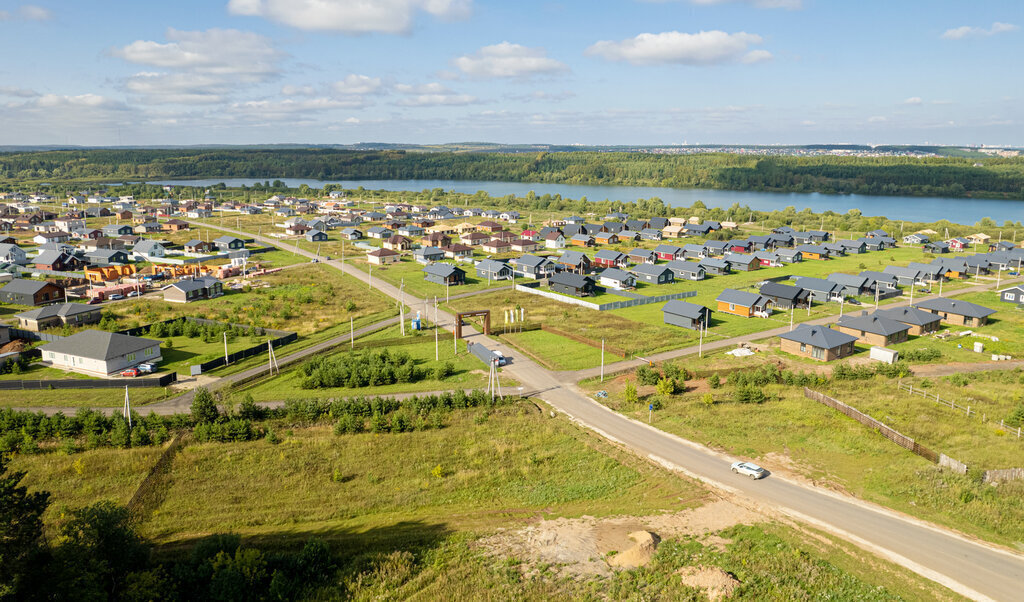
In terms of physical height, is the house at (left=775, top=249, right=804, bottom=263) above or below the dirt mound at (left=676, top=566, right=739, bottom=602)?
above

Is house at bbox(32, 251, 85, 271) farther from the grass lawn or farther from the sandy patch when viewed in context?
the sandy patch

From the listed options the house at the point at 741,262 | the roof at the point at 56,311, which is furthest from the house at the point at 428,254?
the roof at the point at 56,311

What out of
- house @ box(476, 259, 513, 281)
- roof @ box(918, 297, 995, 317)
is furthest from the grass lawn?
roof @ box(918, 297, 995, 317)

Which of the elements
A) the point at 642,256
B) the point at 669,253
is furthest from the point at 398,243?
the point at 669,253

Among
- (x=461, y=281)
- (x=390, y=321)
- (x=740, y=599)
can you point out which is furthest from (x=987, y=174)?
(x=740, y=599)

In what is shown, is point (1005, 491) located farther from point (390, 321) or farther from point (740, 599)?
point (390, 321)

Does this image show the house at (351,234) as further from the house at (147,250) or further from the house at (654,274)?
the house at (654,274)

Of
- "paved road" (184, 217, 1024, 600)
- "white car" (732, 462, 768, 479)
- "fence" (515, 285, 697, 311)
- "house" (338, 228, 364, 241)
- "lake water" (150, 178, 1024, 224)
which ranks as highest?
"lake water" (150, 178, 1024, 224)

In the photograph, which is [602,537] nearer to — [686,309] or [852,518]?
[852,518]
